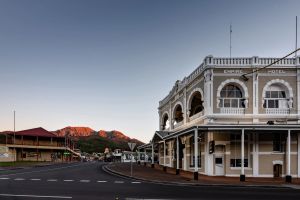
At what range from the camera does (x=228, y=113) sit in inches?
1174

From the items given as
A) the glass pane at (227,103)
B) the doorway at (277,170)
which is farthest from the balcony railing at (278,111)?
the doorway at (277,170)

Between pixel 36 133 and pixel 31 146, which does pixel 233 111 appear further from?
pixel 36 133

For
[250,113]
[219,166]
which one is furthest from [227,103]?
[219,166]

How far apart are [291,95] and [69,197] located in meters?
21.0

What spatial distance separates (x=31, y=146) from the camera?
69500 mm

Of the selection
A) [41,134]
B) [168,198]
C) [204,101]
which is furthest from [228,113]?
[41,134]

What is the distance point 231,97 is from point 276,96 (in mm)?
3482

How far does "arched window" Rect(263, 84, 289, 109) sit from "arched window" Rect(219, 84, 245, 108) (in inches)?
78.9

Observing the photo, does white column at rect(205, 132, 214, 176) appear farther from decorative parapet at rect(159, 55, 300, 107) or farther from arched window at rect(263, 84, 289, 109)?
decorative parapet at rect(159, 55, 300, 107)

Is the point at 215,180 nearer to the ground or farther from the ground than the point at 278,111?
nearer to the ground

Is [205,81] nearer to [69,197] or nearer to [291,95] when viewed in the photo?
[291,95]

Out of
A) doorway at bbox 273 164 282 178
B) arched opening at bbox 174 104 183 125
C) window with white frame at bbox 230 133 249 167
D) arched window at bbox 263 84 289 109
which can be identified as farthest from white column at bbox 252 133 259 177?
arched opening at bbox 174 104 183 125

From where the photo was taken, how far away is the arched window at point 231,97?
3023 cm

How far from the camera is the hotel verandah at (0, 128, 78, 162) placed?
66.0 meters
